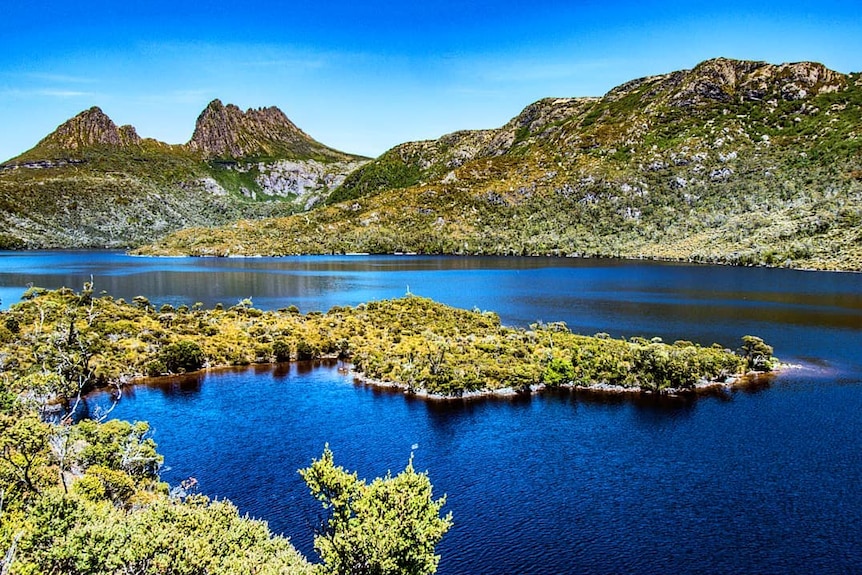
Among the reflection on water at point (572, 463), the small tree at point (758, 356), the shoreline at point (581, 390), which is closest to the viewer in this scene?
the reflection on water at point (572, 463)

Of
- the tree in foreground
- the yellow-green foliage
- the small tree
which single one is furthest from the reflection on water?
the tree in foreground

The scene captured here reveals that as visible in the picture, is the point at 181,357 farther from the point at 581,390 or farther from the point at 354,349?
the point at 581,390

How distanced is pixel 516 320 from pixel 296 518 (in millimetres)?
95151

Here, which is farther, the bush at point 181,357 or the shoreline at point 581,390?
the bush at point 181,357

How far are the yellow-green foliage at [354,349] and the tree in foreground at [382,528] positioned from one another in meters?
48.6

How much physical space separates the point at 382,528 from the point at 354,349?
2979 inches

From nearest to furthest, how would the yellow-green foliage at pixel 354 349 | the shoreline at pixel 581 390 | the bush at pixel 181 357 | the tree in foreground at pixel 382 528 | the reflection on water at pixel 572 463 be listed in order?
the tree in foreground at pixel 382 528 → the reflection on water at pixel 572 463 → the shoreline at pixel 581 390 → the yellow-green foliage at pixel 354 349 → the bush at pixel 181 357

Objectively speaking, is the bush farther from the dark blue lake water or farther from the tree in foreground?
the tree in foreground

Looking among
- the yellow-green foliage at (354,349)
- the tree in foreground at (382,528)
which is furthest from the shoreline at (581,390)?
the tree in foreground at (382,528)

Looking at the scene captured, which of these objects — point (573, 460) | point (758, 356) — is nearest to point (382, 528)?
point (573, 460)

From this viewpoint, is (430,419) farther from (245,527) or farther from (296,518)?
(245,527)

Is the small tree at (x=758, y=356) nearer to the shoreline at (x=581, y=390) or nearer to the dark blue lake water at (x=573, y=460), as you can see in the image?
the dark blue lake water at (x=573, y=460)

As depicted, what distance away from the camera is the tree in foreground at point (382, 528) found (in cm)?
3008

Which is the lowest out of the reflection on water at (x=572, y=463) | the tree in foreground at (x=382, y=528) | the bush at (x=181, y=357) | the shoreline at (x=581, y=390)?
the reflection on water at (x=572, y=463)
